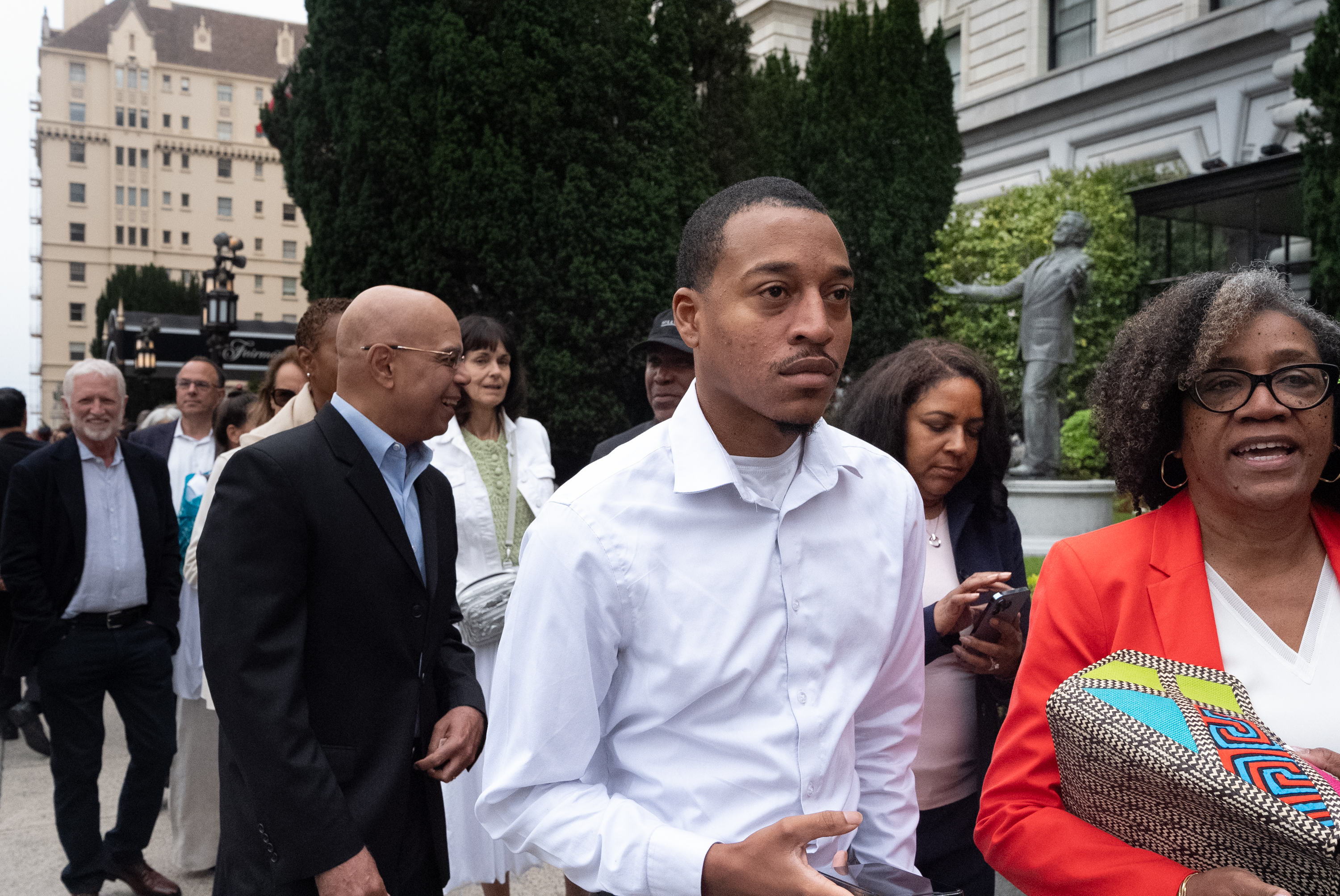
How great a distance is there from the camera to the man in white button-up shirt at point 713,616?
5.22 ft

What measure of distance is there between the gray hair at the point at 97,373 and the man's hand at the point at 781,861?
4.52 metres

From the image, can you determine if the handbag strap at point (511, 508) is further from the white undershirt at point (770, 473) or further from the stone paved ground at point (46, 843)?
the white undershirt at point (770, 473)

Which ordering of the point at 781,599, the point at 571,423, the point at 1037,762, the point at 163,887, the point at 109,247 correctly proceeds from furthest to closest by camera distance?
the point at 109,247 < the point at 571,423 < the point at 163,887 < the point at 1037,762 < the point at 781,599

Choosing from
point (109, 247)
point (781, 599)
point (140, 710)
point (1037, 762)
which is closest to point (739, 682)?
point (781, 599)

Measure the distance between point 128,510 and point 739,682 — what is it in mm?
4460

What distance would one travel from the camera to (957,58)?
2688cm

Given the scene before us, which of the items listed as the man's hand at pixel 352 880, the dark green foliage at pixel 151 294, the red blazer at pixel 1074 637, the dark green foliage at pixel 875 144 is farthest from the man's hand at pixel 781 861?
the dark green foliage at pixel 151 294

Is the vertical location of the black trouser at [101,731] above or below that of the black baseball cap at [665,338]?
below

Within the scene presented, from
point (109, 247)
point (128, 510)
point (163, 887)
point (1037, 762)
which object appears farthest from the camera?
point (109, 247)

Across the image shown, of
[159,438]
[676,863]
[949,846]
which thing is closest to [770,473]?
[676,863]

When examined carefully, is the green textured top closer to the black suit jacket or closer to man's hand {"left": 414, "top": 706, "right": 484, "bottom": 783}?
man's hand {"left": 414, "top": 706, "right": 484, "bottom": 783}

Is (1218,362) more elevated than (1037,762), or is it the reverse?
(1218,362)

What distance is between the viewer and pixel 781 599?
5.56ft

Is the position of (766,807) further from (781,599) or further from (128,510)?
(128,510)
